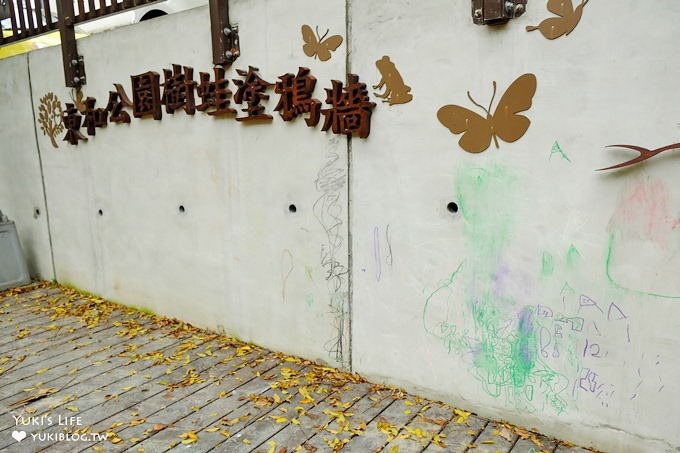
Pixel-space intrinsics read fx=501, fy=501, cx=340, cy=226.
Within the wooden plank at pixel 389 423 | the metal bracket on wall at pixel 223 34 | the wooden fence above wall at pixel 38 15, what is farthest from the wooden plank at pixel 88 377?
the wooden fence above wall at pixel 38 15

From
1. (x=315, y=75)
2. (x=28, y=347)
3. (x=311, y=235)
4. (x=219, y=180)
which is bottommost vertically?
(x=28, y=347)

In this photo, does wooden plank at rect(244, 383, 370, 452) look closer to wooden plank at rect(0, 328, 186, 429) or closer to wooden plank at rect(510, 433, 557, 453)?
wooden plank at rect(510, 433, 557, 453)

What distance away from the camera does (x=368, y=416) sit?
3.10 meters

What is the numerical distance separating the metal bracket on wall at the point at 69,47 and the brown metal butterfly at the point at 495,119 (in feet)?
12.5

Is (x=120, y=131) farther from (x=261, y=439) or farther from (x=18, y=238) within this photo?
(x=261, y=439)

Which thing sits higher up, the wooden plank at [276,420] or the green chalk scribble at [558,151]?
the green chalk scribble at [558,151]

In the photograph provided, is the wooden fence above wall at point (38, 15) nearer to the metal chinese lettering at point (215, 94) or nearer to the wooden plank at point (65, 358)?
the metal chinese lettering at point (215, 94)

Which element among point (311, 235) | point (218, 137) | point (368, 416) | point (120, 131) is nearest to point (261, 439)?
point (368, 416)

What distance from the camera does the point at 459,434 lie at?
114 inches

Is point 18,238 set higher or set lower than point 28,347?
higher

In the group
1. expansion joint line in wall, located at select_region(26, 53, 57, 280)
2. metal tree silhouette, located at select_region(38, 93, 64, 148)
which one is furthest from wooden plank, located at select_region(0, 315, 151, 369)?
metal tree silhouette, located at select_region(38, 93, 64, 148)

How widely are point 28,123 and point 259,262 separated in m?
3.64

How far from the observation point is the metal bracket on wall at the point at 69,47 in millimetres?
4871

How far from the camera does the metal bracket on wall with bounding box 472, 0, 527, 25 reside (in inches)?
102
